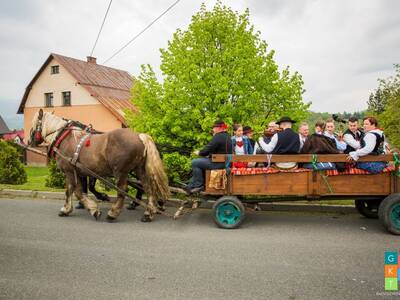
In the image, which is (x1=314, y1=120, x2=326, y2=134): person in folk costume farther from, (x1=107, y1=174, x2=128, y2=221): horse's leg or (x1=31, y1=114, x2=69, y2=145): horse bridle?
(x1=31, y1=114, x2=69, y2=145): horse bridle

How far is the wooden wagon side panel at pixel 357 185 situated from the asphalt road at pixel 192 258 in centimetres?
61

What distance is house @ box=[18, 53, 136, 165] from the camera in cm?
2545

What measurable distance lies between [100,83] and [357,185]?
25.1 m

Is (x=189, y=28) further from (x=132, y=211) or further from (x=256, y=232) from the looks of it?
A: (x=256, y=232)

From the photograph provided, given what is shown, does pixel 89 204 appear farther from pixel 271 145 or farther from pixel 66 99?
pixel 66 99

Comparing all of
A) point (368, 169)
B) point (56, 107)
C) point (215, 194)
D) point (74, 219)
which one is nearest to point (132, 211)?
point (74, 219)

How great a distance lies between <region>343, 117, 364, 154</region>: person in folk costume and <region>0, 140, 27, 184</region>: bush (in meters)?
9.94

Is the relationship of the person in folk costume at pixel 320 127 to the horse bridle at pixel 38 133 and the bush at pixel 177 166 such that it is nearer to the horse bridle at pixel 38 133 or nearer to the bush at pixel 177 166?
the bush at pixel 177 166

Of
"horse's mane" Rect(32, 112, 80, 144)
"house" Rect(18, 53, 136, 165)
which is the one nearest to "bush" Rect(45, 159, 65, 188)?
"horse's mane" Rect(32, 112, 80, 144)

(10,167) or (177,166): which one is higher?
(177,166)

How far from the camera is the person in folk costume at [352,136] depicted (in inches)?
225

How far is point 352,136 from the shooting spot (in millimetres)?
5961

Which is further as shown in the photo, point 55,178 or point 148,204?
point 55,178

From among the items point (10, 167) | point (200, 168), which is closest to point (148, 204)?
point (200, 168)
